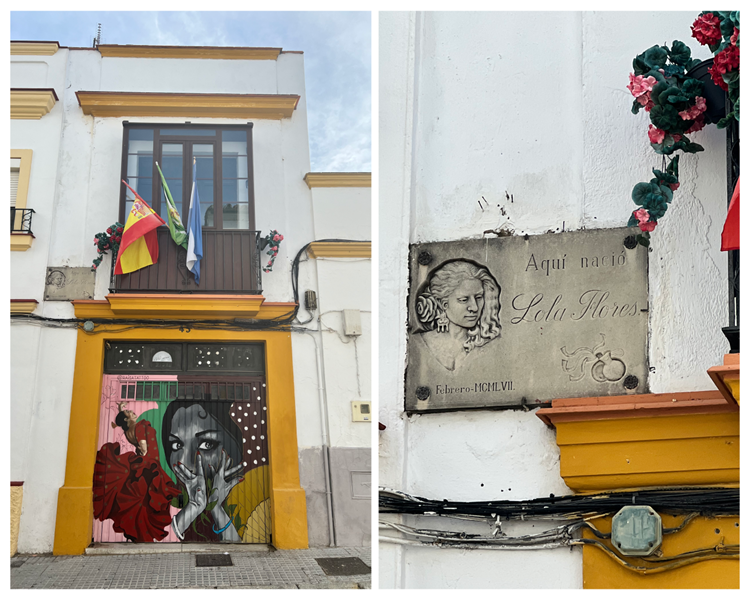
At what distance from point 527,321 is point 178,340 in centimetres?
276

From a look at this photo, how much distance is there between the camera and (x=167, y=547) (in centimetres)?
505

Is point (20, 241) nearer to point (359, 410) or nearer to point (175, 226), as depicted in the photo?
point (175, 226)

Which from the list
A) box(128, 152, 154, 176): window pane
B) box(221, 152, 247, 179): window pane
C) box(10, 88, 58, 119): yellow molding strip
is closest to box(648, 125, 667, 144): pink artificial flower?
box(221, 152, 247, 179): window pane

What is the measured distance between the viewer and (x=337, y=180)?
532cm

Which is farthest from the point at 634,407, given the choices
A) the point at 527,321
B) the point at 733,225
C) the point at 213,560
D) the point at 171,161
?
the point at 171,161

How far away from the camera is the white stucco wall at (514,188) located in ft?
10.8

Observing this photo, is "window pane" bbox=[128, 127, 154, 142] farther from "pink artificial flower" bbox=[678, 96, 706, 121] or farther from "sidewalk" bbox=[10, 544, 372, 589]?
"pink artificial flower" bbox=[678, 96, 706, 121]

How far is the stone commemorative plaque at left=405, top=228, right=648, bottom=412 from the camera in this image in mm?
3332

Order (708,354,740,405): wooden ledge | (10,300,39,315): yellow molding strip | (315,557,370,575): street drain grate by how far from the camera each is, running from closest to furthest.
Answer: (708,354,740,405): wooden ledge < (315,557,370,575): street drain grate < (10,300,39,315): yellow molding strip

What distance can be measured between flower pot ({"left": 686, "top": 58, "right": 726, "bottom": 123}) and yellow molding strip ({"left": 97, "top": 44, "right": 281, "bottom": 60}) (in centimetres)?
305

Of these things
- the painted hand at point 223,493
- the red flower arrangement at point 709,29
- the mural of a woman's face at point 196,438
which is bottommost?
the painted hand at point 223,493

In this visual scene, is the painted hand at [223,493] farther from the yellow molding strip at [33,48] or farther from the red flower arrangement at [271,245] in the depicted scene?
the yellow molding strip at [33,48]

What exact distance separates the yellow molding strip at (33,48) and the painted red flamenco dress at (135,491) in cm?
268

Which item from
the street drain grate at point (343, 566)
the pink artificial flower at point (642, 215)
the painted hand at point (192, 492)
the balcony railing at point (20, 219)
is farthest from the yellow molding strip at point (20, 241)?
the pink artificial flower at point (642, 215)
